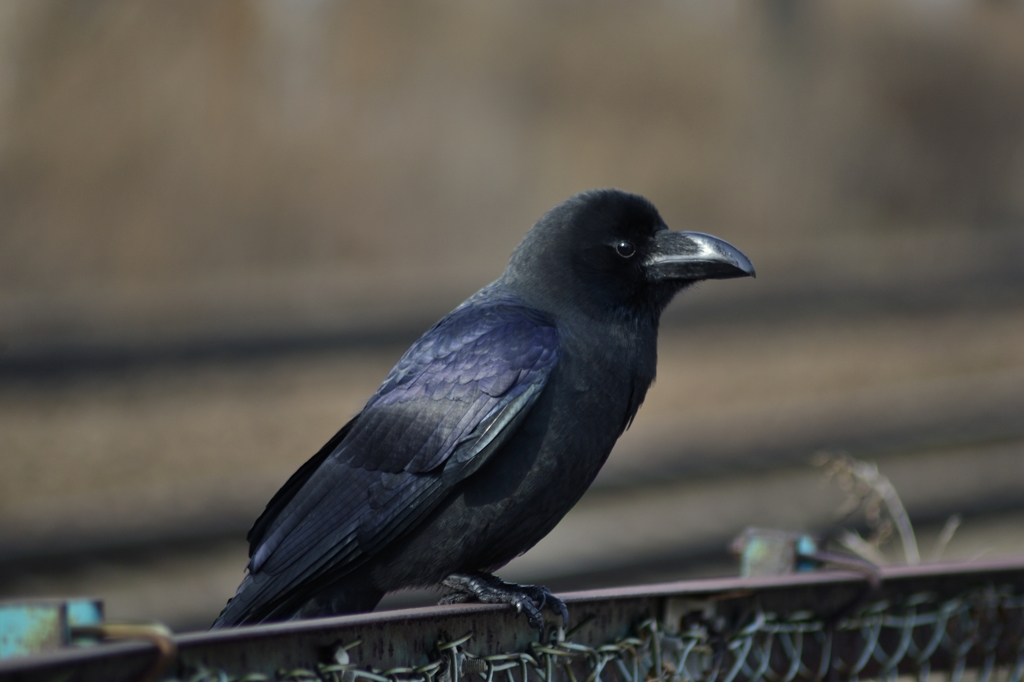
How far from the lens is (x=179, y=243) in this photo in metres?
8.40

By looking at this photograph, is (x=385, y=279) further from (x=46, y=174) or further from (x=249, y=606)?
(x=249, y=606)

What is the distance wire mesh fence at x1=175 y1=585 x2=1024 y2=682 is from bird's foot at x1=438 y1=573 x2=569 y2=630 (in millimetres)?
57

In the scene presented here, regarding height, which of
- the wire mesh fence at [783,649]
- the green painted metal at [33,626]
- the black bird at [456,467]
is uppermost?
the black bird at [456,467]

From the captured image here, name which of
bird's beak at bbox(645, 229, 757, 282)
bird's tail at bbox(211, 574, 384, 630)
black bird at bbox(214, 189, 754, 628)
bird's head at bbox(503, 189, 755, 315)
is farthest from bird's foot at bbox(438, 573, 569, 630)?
bird's beak at bbox(645, 229, 757, 282)

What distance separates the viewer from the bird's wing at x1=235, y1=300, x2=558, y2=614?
256 centimetres

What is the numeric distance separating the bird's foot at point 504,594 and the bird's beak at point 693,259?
3.19 feet

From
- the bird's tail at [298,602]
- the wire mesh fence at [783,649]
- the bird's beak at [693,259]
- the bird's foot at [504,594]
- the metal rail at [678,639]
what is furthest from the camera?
the bird's beak at [693,259]

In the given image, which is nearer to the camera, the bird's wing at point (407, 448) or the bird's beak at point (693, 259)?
the bird's wing at point (407, 448)

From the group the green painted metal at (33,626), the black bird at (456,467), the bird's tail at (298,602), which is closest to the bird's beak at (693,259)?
the black bird at (456,467)

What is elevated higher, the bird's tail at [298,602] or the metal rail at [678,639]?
the bird's tail at [298,602]

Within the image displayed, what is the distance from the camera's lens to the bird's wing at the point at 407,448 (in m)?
2.56

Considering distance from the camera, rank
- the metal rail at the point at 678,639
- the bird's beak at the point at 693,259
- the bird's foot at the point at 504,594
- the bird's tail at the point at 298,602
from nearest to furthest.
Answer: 1. the metal rail at the point at 678,639
2. the bird's foot at the point at 504,594
3. the bird's tail at the point at 298,602
4. the bird's beak at the point at 693,259

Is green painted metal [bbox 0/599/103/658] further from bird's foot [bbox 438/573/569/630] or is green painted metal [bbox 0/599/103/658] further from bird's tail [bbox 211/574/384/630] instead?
bird's tail [bbox 211/574/384/630]

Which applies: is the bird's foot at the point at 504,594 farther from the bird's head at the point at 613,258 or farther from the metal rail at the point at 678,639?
the bird's head at the point at 613,258
